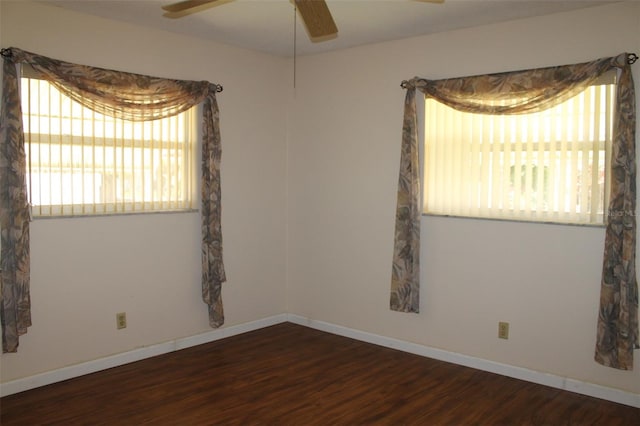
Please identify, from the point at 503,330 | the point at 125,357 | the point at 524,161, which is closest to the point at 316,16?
the point at 524,161

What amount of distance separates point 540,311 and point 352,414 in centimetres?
154

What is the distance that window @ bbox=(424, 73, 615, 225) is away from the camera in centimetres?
356

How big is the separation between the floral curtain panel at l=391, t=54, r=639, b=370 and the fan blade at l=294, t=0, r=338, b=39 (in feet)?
5.48

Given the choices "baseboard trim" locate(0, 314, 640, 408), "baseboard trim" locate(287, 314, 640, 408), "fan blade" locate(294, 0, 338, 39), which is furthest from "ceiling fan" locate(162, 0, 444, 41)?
"baseboard trim" locate(287, 314, 640, 408)

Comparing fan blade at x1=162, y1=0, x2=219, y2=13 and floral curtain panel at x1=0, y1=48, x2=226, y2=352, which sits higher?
fan blade at x1=162, y1=0, x2=219, y2=13

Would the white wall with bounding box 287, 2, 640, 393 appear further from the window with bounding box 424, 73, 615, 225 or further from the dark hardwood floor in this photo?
the dark hardwood floor

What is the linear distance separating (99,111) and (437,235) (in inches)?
107

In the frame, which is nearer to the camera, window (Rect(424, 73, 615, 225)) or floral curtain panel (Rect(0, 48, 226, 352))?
floral curtain panel (Rect(0, 48, 226, 352))

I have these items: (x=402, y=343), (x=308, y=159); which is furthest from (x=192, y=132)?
(x=402, y=343)

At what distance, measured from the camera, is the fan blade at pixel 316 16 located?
7.81 ft

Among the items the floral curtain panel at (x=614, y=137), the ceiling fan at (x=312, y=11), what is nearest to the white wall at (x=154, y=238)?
the ceiling fan at (x=312, y=11)

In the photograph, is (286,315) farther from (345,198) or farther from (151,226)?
(151,226)

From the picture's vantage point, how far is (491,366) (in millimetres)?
4059

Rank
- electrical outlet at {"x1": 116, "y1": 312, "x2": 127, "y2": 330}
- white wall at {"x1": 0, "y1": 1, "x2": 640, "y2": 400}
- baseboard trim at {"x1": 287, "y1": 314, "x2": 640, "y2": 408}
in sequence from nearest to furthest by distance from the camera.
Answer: baseboard trim at {"x1": 287, "y1": 314, "x2": 640, "y2": 408}, white wall at {"x1": 0, "y1": 1, "x2": 640, "y2": 400}, electrical outlet at {"x1": 116, "y1": 312, "x2": 127, "y2": 330}
